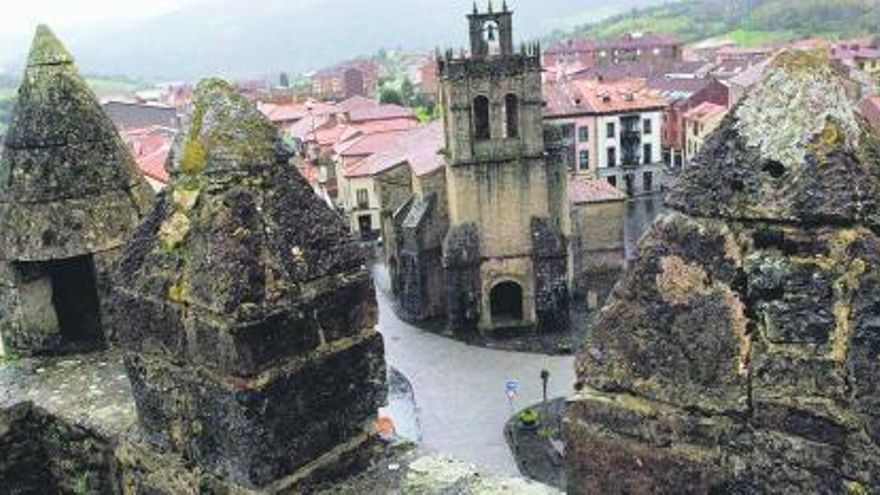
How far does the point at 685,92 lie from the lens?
7269cm

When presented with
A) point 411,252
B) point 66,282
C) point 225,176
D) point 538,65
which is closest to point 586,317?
point 411,252

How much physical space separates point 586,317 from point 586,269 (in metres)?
4.94

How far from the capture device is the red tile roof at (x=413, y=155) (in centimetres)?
3719

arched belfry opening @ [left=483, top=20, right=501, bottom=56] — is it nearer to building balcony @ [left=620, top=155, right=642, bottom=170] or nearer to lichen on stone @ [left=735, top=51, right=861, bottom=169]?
building balcony @ [left=620, top=155, right=642, bottom=170]

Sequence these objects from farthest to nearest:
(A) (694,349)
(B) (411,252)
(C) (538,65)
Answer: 1. (B) (411,252)
2. (C) (538,65)
3. (A) (694,349)

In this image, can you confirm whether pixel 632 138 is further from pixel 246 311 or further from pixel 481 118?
pixel 246 311

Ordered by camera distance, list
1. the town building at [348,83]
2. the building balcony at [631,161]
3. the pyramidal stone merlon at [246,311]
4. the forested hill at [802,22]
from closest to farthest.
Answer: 1. the pyramidal stone merlon at [246,311]
2. the building balcony at [631,161]
3. the town building at [348,83]
4. the forested hill at [802,22]

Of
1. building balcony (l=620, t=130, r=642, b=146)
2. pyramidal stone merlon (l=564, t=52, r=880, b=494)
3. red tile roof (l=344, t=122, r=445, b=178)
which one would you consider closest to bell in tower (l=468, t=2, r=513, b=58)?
red tile roof (l=344, t=122, r=445, b=178)

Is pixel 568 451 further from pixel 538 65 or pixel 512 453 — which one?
pixel 538 65

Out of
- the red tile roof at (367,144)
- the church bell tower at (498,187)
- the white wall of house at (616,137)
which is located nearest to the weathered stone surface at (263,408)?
the church bell tower at (498,187)

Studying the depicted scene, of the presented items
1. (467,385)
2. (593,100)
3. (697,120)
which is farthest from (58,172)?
(697,120)

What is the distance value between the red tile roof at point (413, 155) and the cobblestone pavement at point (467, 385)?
6238 millimetres

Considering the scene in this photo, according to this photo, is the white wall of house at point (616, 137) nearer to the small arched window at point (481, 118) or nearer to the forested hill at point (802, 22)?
the small arched window at point (481, 118)

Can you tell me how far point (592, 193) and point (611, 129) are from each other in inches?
A: 786
